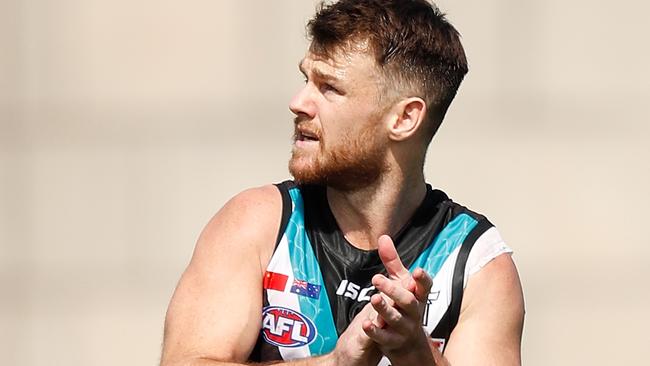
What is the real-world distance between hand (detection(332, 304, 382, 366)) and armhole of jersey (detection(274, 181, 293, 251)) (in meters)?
0.64

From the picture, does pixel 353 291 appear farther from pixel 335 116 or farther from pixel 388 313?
pixel 388 313

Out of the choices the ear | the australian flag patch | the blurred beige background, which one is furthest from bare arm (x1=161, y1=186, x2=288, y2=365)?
the blurred beige background

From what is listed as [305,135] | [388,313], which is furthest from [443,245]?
[388,313]

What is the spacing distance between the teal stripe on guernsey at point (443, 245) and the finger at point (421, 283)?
672mm

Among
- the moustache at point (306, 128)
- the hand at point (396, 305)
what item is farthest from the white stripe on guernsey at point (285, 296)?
the hand at point (396, 305)

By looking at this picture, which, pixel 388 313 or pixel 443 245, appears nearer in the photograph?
pixel 388 313

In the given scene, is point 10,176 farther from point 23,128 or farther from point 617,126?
point 617,126

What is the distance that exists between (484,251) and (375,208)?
373 millimetres

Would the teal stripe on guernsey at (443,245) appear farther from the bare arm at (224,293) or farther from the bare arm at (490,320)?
the bare arm at (224,293)

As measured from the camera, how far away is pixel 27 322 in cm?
635

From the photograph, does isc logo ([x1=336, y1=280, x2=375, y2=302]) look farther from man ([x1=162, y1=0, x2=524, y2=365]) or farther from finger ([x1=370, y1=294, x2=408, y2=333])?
finger ([x1=370, y1=294, x2=408, y2=333])

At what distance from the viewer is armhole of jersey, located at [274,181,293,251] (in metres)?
4.43

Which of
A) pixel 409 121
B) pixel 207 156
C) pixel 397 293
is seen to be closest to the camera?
pixel 397 293

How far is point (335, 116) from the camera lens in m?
4.36
